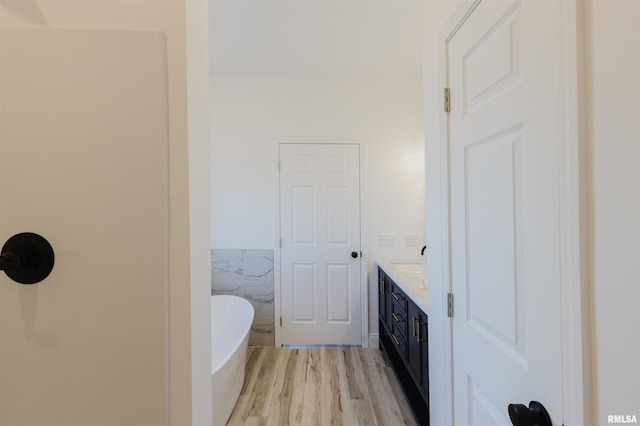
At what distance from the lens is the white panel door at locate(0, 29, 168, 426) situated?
0.56m

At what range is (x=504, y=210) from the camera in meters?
0.73

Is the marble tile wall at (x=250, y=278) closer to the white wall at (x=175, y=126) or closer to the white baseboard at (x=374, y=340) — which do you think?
the white baseboard at (x=374, y=340)

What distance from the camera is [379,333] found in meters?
2.76

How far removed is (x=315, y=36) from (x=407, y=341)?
2.46 m

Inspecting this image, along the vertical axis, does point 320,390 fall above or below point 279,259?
below

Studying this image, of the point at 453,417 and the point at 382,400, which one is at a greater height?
the point at 453,417

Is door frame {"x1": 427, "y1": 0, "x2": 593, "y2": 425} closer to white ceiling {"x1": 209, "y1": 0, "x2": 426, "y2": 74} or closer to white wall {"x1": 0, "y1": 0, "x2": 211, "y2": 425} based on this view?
white wall {"x1": 0, "y1": 0, "x2": 211, "y2": 425}

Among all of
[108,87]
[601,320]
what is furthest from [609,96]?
[108,87]

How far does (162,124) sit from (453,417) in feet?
4.66

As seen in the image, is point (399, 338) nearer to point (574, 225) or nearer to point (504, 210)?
point (504, 210)

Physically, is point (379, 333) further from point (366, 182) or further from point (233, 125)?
point (233, 125)

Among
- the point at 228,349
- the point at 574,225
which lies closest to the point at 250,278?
the point at 228,349

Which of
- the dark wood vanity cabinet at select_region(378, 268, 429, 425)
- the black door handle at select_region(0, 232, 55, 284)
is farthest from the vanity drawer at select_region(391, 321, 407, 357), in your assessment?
the black door handle at select_region(0, 232, 55, 284)

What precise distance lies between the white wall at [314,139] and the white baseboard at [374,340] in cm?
7
